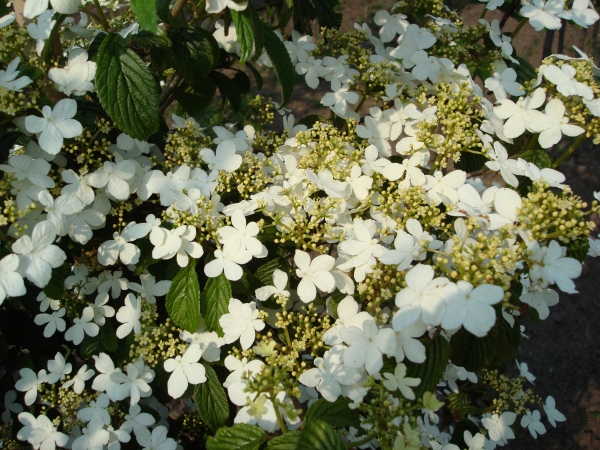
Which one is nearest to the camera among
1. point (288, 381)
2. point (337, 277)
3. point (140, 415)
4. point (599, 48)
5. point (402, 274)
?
point (288, 381)

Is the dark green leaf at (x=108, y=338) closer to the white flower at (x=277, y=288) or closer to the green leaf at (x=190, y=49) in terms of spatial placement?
the white flower at (x=277, y=288)

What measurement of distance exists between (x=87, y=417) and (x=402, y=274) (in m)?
1.09

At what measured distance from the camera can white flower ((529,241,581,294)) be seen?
118cm

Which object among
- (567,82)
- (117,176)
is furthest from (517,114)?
(117,176)

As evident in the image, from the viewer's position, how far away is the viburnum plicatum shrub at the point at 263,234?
3.96 ft

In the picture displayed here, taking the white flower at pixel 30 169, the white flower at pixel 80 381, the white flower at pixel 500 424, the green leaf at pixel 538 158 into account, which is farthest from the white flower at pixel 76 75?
the white flower at pixel 500 424

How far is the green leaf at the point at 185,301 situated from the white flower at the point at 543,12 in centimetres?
153

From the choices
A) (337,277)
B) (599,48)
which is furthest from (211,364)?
(599,48)

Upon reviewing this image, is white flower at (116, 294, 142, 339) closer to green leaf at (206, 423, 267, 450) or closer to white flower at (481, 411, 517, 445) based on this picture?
green leaf at (206, 423, 267, 450)

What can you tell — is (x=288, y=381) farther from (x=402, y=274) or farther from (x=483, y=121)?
(x=483, y=121)

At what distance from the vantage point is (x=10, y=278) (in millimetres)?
1226

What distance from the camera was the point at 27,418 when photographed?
5.38ft

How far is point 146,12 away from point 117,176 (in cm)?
57

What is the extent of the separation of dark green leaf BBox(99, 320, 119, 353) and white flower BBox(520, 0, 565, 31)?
1.84m
